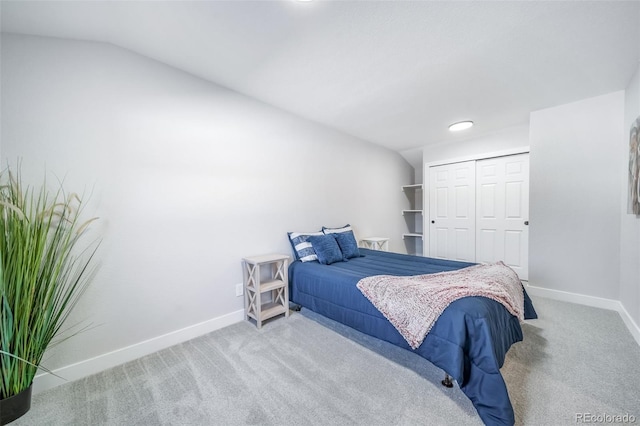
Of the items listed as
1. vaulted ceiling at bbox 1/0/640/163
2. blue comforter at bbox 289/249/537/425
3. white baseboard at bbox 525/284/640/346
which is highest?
vaulted ceiling at bbox 1/0/640/163

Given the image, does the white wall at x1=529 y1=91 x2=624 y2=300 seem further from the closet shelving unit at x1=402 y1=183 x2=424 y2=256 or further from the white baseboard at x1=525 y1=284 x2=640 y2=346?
the closet shelving unit at x1=402 y1=183 x2=424 y2=256

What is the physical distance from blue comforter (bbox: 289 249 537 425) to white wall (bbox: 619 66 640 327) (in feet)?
3.21

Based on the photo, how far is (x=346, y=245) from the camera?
3027 millimetres

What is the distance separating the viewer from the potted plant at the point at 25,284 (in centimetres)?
122

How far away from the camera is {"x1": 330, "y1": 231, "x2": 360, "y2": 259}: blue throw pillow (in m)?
2.98

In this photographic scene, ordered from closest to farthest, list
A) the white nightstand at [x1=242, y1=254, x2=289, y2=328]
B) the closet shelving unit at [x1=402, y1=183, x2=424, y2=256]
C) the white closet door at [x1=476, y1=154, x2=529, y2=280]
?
the white nightstand at [x1=242, y1=254, x2=289, y2=328]
the white closet door at [x1=476, y1=154, x2=529, y2=280]
the closet shelving unit at [x1=402, y1=183, x2=424, y2=256]

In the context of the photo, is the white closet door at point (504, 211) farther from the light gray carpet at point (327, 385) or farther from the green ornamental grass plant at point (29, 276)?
the green ornamental grass plant at point (29, 276)

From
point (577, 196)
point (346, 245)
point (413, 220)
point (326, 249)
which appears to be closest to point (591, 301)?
point (577, 196)

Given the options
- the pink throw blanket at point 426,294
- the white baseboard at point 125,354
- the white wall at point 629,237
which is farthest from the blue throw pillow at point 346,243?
the white wall at point 629,237

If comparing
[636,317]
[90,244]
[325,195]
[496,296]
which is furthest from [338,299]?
[636,317]

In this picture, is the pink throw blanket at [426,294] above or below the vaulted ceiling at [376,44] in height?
below

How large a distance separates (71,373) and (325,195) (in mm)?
2872

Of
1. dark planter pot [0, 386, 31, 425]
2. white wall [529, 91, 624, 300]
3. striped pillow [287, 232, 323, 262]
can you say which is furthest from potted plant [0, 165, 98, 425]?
white wall [529, 91, 624, 300]

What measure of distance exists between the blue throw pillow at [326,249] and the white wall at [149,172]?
0.40 meters
